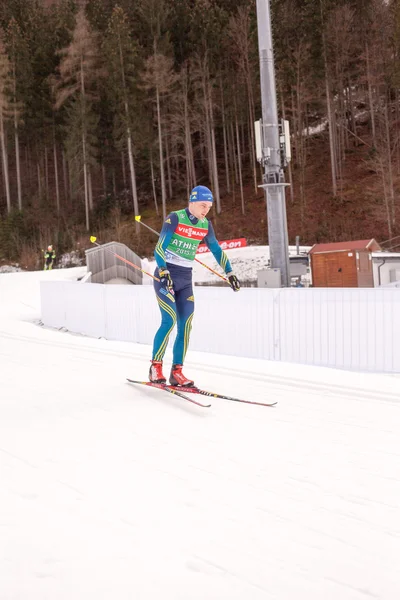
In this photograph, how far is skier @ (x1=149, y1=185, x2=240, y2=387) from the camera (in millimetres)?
5516

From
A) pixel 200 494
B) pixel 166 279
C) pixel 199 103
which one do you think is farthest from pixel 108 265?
pixel 199 103

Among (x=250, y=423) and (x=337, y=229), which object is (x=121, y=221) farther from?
(x=250, y=423)

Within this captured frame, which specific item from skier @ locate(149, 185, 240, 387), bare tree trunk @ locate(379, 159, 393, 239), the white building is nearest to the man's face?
skier @ locate(149, 185, 240, 387)

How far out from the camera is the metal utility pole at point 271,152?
1020cm

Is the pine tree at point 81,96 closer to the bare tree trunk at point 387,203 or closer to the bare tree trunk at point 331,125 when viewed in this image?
the bare tree trunk at point 331,125

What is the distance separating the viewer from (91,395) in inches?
225

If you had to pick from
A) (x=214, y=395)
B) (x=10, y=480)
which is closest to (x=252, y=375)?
(x=214, y=395)

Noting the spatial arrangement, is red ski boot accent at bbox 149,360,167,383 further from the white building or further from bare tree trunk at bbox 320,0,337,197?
bare tree trunk at bbox 320,0,337,197

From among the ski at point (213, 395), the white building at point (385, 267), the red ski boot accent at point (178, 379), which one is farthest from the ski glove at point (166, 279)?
the white building at point (385, 267)

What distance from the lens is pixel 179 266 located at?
5.69 metres

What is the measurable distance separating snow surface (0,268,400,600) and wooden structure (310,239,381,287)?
1302 centimetres

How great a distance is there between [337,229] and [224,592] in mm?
33475

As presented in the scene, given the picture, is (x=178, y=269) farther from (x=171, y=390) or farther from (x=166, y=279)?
(x=171, y=390)

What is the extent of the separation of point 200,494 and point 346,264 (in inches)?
639
